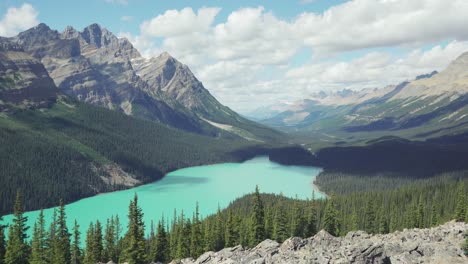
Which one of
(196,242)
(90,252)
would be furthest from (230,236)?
(90,252)

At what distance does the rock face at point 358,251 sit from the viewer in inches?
2032

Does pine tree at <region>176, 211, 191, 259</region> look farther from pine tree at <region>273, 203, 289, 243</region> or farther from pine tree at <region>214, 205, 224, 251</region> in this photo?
pine tree at <region>273, 203, 289, 243</region>

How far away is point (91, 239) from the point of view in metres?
90.6

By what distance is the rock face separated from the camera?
5162 cm

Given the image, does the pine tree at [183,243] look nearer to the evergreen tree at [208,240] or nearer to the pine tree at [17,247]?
the evergreen tree at [208,240]

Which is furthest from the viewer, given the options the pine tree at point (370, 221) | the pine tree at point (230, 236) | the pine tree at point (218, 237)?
the pine tree at point (370, 221)

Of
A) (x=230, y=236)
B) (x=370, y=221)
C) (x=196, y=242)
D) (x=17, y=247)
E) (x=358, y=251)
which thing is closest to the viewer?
(x=358, y=251)

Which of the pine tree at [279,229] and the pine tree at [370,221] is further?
the pine tree at [370,221]

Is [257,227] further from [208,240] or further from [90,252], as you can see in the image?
[90,252]

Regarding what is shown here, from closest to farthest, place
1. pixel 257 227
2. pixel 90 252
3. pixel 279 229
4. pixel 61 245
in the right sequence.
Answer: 1. pixel 61 245
2. pixel 90 252
3. pixel 257 227
4. pixel 279 229

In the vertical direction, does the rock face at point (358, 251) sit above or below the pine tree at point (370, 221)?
above

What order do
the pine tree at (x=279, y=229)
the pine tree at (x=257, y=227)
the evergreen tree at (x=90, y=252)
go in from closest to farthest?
the evergreen tree at (x=90, y=252)
the pine tree at (x=257, y=227)
the pine tree at (x=279, y=229)

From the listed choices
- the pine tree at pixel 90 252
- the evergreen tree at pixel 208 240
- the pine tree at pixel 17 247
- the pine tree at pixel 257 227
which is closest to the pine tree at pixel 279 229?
the pine tree at pixel 257 227

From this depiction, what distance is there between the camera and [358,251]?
51.3 m
